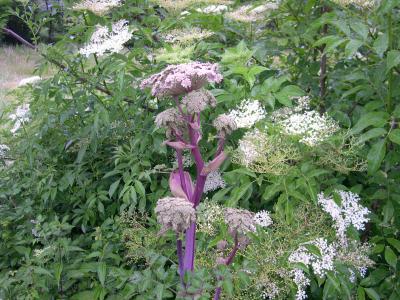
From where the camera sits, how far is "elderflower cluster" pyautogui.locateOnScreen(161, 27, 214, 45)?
214 cm

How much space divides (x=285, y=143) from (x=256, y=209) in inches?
21.3

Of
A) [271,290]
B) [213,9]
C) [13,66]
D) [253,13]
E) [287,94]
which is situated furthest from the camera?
[13,66]

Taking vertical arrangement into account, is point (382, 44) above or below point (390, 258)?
above

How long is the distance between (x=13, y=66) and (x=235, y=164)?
8520 millimetres

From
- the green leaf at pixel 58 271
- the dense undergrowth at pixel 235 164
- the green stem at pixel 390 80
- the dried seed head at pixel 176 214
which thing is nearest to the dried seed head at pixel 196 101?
Answer: the dense undergrowth at pixel 235 164

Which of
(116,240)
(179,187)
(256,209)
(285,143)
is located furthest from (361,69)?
(116,240)

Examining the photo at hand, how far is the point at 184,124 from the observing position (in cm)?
148

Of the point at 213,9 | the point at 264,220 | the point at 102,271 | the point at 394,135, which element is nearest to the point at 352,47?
the point at 394,135

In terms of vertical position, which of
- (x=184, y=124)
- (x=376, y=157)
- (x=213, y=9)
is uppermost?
(x=184, y=124)

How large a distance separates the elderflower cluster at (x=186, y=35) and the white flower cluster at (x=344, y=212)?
93 centimetres

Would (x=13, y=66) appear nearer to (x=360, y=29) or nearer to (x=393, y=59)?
(x=360, y=29)

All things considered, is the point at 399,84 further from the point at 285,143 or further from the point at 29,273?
the point at 29,273

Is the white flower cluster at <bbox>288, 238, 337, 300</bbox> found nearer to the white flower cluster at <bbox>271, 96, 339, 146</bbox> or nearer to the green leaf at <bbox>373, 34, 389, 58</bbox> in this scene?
the white flower cluster at <bbox>271, 96, 339, 146</bbox>

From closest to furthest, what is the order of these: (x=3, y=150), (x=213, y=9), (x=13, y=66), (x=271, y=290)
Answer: (x=271, y=290) → (x=213, y=9) → (x=3, y=150) → (x=13, y=66)
